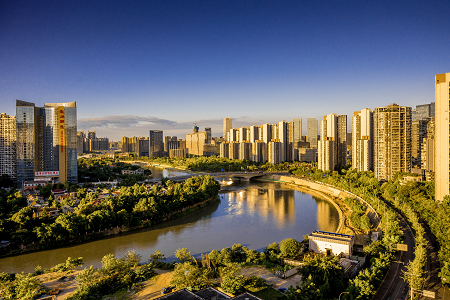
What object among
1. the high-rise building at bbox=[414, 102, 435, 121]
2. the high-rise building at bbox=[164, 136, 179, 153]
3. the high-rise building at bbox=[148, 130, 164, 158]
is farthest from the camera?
the high-rise building at bbox=[164, 136, 179, 153]

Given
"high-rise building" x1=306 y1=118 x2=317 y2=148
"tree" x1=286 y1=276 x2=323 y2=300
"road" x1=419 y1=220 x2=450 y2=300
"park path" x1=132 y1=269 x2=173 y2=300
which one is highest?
"high-rise building" x1=306 y1=118 x2=317 y2=148

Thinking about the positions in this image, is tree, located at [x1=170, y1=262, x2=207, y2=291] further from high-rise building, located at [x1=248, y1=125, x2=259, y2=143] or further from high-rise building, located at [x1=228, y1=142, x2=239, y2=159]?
high-rise building, located at [x1=248, y1=125, x2=259, y2=143]

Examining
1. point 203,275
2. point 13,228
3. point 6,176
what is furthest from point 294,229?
point 6,176

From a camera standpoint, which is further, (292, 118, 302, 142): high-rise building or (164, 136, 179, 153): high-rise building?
(292, 118, 302, 142): high-rise building

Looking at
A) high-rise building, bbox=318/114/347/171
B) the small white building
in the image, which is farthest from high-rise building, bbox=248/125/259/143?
the small white building

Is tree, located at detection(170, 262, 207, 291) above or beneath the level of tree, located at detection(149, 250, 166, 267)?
above

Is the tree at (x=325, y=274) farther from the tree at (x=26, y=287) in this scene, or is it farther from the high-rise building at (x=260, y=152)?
the high-rise building at (x=260, y=152)

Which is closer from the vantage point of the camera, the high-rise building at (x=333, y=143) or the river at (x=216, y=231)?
the river at (x=216, y=231)

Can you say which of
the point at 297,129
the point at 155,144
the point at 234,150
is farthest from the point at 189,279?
the point at 297,129

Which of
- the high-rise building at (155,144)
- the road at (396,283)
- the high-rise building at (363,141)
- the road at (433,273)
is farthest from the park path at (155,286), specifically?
the high-rise building at (155,144)
